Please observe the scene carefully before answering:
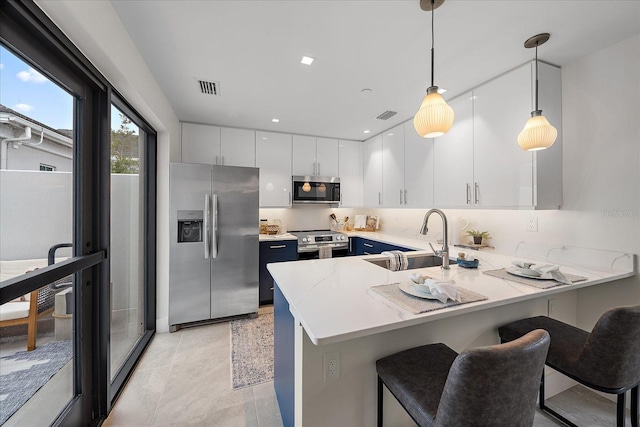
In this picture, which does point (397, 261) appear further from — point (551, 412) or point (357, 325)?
point (551, 412)

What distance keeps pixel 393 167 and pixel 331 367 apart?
116 inches

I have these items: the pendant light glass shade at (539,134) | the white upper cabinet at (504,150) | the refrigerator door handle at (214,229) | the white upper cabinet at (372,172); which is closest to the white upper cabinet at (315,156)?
the white upper cabinet at (372,172)

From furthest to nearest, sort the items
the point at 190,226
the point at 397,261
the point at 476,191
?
1. the point at 190,226
2. the point at 476,191
3. the point at 397,261

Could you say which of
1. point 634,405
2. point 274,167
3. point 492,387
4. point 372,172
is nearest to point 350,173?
point 372,172

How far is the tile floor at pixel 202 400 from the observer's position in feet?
5.32

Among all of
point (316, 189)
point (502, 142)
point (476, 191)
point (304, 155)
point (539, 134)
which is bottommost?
point (476, 191)

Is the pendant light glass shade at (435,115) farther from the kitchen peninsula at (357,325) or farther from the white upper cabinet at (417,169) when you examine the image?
the white upper cabinet at (417,169)

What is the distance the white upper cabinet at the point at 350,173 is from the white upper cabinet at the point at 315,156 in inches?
5.1

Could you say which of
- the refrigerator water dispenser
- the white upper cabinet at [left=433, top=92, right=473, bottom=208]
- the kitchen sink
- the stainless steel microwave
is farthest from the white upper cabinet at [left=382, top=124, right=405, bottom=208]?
the refrigerator water dispenser

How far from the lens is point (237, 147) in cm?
361

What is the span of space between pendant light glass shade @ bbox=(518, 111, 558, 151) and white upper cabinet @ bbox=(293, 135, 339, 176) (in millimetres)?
2774

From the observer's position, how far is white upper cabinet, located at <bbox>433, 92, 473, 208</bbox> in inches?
97.6

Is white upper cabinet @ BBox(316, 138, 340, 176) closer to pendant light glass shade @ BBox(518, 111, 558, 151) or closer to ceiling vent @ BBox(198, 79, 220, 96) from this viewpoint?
ceiling vent @ BBox(198, 79, 220, 96)

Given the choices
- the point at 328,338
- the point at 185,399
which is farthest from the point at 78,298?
the point at 328,338
